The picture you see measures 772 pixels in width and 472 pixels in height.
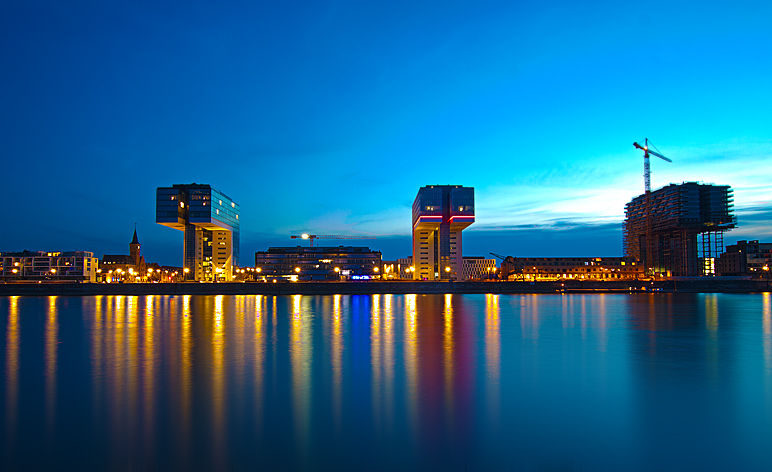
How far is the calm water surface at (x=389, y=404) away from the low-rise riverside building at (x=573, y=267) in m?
148

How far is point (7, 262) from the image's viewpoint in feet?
507

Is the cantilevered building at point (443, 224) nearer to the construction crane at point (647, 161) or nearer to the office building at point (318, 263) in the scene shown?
the office building at point (318, 263)

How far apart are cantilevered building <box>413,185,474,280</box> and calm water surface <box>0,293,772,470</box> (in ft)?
406

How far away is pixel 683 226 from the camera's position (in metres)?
148

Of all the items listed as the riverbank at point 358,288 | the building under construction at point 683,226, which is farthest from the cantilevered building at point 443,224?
the building under construction at point 683,226

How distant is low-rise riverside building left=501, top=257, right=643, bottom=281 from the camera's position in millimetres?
167000

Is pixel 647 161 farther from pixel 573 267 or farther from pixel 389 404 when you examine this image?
pixel 389 404

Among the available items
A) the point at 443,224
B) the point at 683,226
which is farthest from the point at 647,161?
the point at 443,224

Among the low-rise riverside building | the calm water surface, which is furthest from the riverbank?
the calm water surface

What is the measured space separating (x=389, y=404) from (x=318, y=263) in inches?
5935

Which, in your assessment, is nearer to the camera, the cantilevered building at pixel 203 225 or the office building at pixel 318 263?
the cantilevered building at pixel 203 225

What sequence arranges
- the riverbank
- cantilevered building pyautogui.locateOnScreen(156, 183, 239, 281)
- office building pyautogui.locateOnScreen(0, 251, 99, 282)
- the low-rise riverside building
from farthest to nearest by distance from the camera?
the low-rise riverside building, office building pyautogui.locateOnScreen(0, 251, 99, 282), cantilevered building pyautogui.locateOnScreen(156, 183, 239, 281), the riverbank

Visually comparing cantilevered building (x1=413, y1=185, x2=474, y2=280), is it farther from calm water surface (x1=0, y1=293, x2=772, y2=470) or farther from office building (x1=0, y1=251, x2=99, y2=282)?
calm water surface (x1=0, y1=293, x2=772, y2=470)

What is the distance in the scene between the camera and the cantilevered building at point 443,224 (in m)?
148
